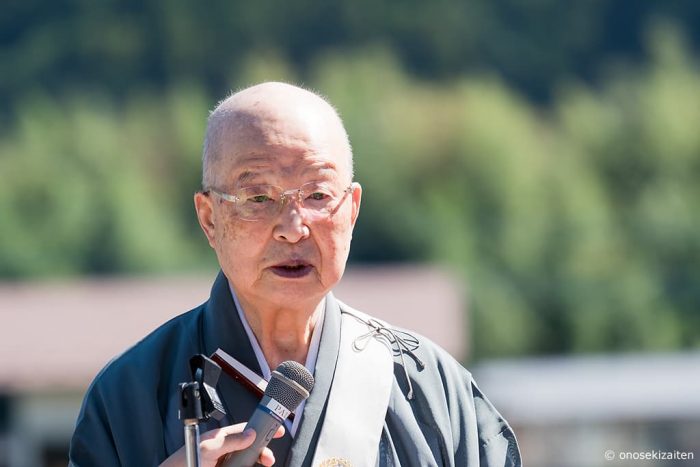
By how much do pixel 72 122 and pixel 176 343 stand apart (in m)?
26.1

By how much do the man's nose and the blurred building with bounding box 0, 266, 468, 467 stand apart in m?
8.74

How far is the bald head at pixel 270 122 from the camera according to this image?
2.50 metres

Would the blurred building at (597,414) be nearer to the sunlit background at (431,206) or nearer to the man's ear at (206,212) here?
the sunlit background at (431,206)

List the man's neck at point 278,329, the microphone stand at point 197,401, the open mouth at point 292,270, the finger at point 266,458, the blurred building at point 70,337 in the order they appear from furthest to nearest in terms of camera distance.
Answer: the blurred building at point 70,337 < the man's neck at point 278,329 < the open mouth at point 292,270 < the finger at point 266,458 < the microphone stand at point 197,401

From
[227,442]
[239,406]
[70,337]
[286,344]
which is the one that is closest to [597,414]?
[70,337]

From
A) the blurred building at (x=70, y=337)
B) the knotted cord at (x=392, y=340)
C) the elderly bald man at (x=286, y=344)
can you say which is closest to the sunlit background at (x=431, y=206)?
the blurred building at (x=70, y=337)

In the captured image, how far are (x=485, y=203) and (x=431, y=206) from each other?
1.05 metres

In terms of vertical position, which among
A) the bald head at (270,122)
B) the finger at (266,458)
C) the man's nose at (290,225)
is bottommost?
the finger at (266,458)

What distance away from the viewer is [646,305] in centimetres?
2150

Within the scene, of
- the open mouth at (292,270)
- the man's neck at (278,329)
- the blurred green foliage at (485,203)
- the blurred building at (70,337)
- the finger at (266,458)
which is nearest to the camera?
the finger at (266,458)

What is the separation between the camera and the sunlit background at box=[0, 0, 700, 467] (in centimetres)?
1355

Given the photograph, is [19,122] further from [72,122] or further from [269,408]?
[269,408]

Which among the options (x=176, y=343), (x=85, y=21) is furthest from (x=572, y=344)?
(x=85, y=21)

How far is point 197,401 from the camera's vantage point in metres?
2.25
